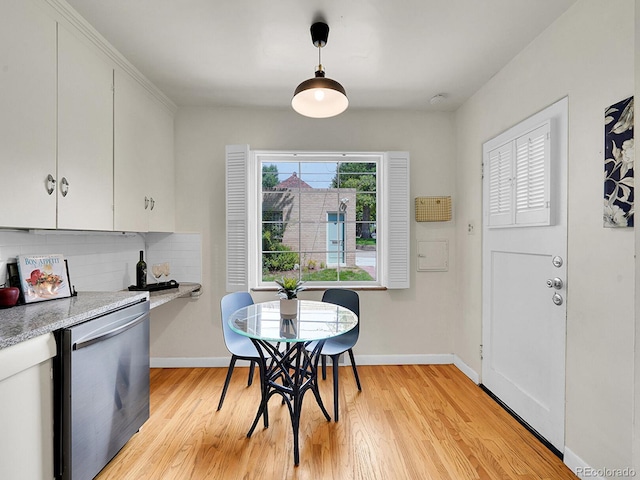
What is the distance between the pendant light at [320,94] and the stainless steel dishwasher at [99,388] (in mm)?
1595

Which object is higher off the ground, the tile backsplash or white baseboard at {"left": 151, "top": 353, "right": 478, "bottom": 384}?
the tile backsplash

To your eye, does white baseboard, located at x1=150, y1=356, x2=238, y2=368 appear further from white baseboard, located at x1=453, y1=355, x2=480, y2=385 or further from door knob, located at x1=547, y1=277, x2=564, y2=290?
door knob, located at x1=547, y1=277, x2=564, y2=290

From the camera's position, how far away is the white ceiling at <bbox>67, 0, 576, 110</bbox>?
1900 millimetres

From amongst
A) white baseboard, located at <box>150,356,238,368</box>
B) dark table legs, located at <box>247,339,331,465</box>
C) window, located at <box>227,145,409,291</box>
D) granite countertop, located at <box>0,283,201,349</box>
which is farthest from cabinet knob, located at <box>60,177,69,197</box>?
white baseboard, located at <box>150,356,238,368</box>

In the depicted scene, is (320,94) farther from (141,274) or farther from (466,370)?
(466,370)

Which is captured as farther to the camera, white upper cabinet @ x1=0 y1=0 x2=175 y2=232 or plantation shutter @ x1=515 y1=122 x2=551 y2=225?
plantation shutter @ x1=515 y1=122 x2=551 y2=225

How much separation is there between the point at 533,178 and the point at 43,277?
3101 millimetres

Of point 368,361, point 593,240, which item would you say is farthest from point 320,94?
point 368,361

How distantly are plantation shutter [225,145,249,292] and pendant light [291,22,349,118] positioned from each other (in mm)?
1314

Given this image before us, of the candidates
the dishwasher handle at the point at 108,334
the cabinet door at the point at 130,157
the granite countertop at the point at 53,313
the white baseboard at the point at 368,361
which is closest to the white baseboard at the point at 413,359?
the white baseboard at the point at 368,361

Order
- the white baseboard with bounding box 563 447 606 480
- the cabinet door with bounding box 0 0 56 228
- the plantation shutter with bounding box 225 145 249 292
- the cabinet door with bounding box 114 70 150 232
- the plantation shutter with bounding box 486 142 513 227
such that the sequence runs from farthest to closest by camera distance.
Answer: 1. the plantation shutter with bounding box 225 145 249 292
2. the plantation shutter with bounding box 486 142 513 227
3. the cabinet door with bounding box 114 70 150 232
4. the white baseboard with bounding box 563 447 606 480
5. the cabinet door with bounding box 0 0 56 228

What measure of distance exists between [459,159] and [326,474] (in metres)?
2.89

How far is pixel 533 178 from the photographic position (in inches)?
87.9

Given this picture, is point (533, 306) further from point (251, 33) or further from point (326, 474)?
point (251, 33)
